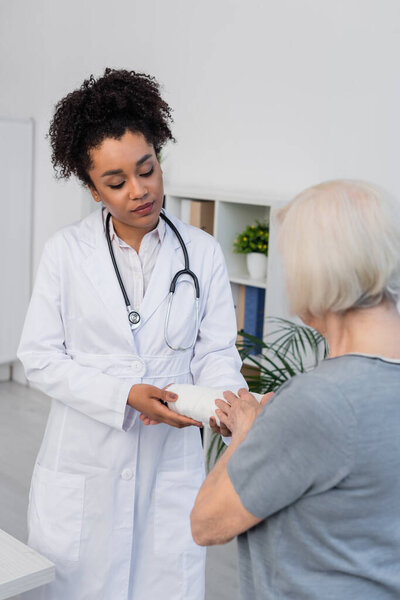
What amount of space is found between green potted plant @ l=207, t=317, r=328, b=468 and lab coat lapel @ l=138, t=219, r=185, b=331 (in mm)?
1145

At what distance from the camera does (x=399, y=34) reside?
3.09 meters

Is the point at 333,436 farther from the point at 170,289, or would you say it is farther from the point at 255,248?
the point at 255,248

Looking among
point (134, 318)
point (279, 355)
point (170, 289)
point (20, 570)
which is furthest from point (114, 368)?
point (279, 355)

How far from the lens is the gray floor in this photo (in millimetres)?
2848

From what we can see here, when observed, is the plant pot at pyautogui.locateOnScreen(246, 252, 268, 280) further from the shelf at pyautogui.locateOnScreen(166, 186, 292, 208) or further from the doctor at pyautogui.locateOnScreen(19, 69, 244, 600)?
the doctor at pyautogui.locateOnScreen(19, 69, 244, 600)

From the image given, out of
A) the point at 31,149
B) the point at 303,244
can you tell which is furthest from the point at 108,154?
the point at 31,149

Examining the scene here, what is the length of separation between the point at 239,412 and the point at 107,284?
0.61 metres

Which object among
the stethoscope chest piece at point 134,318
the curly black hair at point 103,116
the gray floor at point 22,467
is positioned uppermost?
the curly black hair at point 103,116

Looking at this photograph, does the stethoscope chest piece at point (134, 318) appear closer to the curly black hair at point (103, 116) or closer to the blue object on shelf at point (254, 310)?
the curly black hair at point (103, 116)

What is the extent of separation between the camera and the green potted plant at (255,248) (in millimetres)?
3639

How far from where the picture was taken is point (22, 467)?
3.74 metres

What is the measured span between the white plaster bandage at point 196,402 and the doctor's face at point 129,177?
40cm

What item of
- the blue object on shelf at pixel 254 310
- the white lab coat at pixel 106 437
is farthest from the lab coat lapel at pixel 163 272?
the blue object on shelf at pixel 254 310

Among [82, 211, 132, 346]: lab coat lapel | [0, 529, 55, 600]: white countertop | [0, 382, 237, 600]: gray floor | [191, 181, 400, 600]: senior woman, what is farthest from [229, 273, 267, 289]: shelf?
[191, 181, 400, 600]: senior woman
